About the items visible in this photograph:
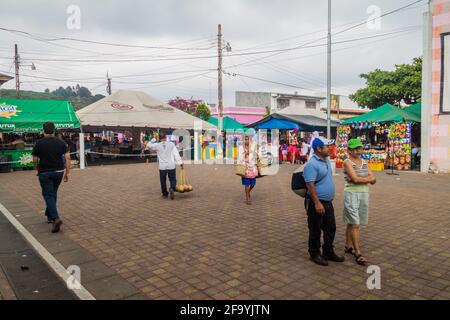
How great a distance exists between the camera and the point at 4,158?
16.6m

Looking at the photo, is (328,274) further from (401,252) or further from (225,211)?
(225,211)

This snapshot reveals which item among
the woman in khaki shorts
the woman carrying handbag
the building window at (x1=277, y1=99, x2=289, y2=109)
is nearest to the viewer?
the woman in khaki shorts

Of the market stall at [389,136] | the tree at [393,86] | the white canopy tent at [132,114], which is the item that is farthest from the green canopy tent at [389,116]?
the tree at [393,86]

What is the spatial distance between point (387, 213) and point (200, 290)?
17.1 ft

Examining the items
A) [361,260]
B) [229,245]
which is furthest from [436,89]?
[229,245]

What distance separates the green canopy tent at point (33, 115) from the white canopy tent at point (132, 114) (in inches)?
44.5

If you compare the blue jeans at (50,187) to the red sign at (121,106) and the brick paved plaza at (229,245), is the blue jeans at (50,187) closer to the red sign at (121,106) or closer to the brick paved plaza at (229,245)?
the brick paved plaza at (229,245)

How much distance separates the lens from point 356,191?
476 centimetres

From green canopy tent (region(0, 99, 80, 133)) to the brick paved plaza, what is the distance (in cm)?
817

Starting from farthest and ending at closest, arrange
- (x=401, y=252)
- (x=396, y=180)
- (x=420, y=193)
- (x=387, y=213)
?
(x=396, y=180), (x=420, y=193), (x=387, y=213), (x=401, y=252)

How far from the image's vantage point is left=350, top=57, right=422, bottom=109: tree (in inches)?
1147

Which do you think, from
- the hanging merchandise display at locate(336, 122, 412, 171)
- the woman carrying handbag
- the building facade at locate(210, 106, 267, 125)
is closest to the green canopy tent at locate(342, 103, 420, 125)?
the hanging merchandise display at locate(336, 122, 412, 171)

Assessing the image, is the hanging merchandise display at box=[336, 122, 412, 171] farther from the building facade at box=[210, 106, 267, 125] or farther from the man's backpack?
the building facade at box=[210, 106, 267, 125]
